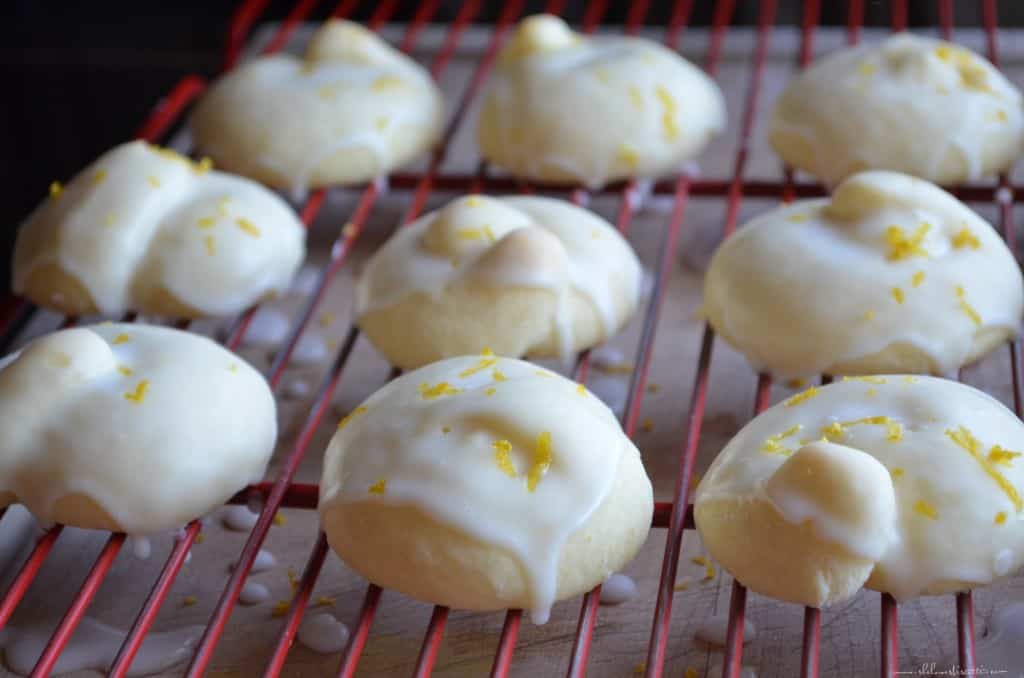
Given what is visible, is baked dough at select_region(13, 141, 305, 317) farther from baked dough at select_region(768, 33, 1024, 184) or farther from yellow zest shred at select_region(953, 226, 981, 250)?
yellow zest shred at select_region(953, 226, 981, 250)

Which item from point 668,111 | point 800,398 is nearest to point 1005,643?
point 800,398

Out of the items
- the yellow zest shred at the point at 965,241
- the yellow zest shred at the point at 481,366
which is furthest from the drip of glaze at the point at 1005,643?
the yellow zest shred at the point at 481,366

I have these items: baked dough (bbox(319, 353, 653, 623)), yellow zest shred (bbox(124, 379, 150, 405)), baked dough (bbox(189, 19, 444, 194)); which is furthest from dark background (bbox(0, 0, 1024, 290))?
baked dough (bbox(319, 353, 653, 623))

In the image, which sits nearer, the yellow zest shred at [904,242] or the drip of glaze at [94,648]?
the drip of glaze at [94,648]

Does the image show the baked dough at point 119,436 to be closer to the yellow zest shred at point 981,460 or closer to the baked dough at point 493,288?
the baked dough at point 493,288

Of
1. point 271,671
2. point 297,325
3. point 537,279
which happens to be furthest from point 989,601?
point 297,325

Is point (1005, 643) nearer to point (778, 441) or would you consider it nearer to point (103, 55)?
point (778, 441)

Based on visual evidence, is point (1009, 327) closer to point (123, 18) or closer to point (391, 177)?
point (391, 177)
